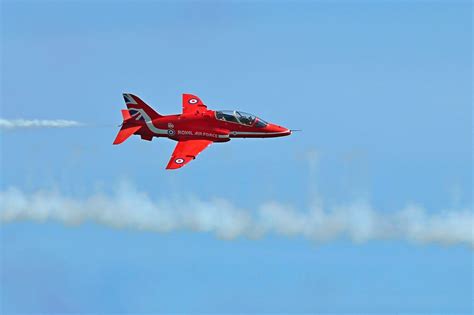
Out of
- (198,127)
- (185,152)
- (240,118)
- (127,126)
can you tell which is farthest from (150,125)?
(240,118)

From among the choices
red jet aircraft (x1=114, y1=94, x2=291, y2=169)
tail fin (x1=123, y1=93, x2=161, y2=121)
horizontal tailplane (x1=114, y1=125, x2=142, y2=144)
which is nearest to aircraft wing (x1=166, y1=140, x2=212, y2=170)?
red jet aircraft (x1=114, y1=94, x2=291, y2=169)

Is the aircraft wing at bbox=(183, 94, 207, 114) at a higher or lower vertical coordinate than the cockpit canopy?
higher

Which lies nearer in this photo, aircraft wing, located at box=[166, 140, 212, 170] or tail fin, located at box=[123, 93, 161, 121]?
aircraft wing, located at box=[166, 140, 212, 170]

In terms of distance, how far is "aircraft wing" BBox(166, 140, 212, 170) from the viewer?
225 feet

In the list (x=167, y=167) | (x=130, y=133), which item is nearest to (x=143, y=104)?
(x=130, y=133)

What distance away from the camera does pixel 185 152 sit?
2744 inches

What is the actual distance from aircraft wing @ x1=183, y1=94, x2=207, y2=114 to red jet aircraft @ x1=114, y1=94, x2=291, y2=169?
5.81ft

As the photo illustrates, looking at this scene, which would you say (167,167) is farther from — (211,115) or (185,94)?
(185,94)

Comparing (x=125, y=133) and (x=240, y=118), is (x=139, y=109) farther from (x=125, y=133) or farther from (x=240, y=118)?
(x=240, y=118)

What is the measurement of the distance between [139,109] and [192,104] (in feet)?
15.2

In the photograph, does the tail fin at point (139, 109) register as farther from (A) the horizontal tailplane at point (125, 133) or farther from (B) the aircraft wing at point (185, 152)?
(B) the aircraft wing at point (185, 152)

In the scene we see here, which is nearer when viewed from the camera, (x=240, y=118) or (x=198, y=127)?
(x=198, y=127)

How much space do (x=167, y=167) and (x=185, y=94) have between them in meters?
10.9

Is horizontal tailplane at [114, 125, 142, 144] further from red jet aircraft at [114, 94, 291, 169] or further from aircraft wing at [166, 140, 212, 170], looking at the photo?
aircraft wing at [166, 140, 212, 170]
